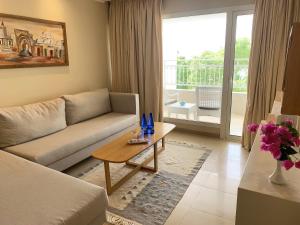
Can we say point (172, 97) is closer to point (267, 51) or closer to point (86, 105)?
point (86, 105)

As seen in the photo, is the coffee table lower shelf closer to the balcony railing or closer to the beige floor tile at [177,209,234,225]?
the beige floor tile at [177,209,234,225]

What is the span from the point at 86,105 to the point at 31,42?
120 cm

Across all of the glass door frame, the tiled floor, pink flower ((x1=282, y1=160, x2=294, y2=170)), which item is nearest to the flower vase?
pink flower ((x1=282, y1=160, x2=294, y2=170))

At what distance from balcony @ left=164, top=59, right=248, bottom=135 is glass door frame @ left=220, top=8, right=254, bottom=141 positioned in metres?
0.10

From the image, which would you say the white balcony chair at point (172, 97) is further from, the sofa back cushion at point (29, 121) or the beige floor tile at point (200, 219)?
the beige floor tile at point (200, 219)

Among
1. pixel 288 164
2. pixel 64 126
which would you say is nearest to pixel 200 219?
pixel 288 164

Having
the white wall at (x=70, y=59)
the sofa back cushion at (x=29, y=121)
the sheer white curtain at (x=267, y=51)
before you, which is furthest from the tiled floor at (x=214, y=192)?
the white wall at (x=70, y=59)

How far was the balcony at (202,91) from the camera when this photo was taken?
367 cm

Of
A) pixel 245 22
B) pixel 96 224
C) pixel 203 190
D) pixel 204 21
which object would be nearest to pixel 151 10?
pixel 204 21

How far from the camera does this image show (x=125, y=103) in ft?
12.8

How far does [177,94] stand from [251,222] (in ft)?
12.8

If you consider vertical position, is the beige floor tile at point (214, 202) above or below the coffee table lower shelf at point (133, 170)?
below

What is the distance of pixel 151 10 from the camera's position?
12.6ft

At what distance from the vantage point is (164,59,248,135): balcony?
3670mm
